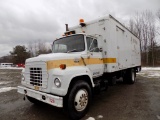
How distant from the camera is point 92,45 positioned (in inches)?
211

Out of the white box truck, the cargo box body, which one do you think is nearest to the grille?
the white box truck

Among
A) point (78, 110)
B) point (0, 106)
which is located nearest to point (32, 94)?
point (78, 110)

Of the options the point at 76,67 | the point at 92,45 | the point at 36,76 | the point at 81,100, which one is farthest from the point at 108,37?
the point at 36,76

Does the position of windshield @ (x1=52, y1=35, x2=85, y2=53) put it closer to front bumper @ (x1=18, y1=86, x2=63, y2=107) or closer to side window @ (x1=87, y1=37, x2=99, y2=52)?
side window @ (x1=87, y1=37, x2=99, y2=52)

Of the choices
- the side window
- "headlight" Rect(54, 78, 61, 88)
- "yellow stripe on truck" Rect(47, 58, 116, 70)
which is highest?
the side window

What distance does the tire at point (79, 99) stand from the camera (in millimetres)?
3980

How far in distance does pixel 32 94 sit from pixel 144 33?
121ft

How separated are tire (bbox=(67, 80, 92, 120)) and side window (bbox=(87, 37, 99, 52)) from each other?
4.38 ft

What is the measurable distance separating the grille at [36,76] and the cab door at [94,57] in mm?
1672

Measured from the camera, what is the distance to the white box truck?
391 centimetres

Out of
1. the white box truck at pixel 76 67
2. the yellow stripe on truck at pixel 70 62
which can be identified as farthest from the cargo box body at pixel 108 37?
the yellow stripe on truck at pixel 70 62

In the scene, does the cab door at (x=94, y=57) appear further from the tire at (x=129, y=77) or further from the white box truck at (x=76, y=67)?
the tire at (x=129, y=77)

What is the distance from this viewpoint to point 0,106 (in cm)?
572

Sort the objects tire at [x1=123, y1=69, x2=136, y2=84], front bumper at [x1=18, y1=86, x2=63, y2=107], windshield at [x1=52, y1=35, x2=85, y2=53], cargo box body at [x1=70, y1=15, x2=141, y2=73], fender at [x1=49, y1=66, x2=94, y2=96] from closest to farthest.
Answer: front bumper at [x1=18, y1=86, x2=63, y2=107] < fender at [x1=49, y1=66, x2=94, y2=96] < windshield at [x1=52, y1=35, x2=85, y2=53] < cargo box body at [x1=70, y1=15, x2=141, y2=73] < tire at [x1=123, y1=69, x2=136, y2=84]
